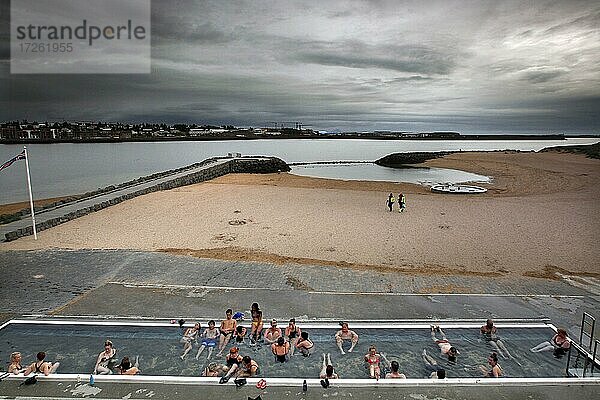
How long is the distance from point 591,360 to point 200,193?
29.6 m

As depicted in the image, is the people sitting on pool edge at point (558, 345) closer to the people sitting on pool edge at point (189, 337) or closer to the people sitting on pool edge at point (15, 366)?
the people sitting on pool edge at point (189, 337)

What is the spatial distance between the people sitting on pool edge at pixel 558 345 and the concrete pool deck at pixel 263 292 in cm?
124

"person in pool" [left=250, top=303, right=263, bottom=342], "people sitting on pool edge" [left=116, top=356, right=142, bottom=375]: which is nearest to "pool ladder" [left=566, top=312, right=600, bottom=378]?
"person in pool" [left=250, top=303, right=263, bottom=342]

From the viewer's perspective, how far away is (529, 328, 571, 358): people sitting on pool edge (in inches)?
326

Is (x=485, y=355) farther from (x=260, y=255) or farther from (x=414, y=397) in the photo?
(x=260, y=255)

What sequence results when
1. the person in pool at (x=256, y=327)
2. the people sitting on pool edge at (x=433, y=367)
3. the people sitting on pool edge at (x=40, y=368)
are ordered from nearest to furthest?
the people sitting on pool edge at (x=40, y=368), the people sitting on pool edge at (x=433, y=367), the person in pool at (x=256, y=327)

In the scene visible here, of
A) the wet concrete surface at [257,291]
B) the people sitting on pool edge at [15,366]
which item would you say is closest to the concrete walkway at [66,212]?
the wet concrete surface at [257,291]

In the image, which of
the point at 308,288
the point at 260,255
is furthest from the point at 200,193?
the point at 308,288

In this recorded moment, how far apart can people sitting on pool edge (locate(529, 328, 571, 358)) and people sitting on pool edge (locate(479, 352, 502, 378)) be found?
1105 mm

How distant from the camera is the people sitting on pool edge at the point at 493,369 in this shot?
7551 millimetres

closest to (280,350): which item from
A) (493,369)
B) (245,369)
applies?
(245,369)

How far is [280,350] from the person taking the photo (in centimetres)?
823

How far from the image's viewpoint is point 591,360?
25.5 feet

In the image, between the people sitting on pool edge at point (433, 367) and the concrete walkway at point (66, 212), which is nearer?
the people sitting on pool edge at point (433, 367)
